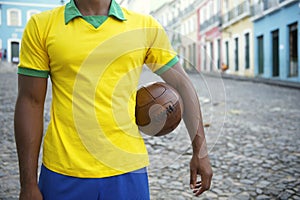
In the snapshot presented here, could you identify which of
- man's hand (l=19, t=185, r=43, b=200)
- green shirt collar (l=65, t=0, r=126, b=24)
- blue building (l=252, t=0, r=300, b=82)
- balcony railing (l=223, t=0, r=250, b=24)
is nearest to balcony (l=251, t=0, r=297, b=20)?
blue building (l=252, t=0, r=300, b=82)

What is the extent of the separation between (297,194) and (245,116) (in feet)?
14.5

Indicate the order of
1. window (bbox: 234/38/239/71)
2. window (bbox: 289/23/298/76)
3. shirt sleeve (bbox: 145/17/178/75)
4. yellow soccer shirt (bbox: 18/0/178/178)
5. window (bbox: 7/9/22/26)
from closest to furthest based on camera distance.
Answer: yellow soccer shirt (bbox: 18/0/178/178)
shirt sleeve (bbox: 145/17/178/75)
window (bbox: 7/9/22/26)
window (bbox: 289/23/298/76)
window (bbox: 234/38/239/71)

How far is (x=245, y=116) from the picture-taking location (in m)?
7.71

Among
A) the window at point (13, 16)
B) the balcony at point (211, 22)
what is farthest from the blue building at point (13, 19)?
the balcony at point (211, 22)

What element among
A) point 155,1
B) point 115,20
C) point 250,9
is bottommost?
point 115,20

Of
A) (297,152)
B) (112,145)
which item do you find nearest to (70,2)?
(112,145)

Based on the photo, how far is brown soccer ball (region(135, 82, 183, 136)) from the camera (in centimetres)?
148

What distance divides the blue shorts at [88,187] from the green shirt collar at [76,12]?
0.53 meters

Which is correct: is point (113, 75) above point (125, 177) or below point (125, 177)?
above

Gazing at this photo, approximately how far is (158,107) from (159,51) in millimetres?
204

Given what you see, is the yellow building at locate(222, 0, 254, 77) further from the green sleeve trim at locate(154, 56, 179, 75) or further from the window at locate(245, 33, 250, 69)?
the green sleeve trim at locate(154, 56, 179, 75)

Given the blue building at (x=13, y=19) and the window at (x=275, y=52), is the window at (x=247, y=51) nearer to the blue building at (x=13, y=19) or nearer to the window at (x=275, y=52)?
the window at (x=275, y=52)

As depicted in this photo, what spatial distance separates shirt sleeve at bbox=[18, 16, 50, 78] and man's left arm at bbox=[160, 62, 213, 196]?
44 cm

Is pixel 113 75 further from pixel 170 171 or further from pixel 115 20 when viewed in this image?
pixel 170 171
